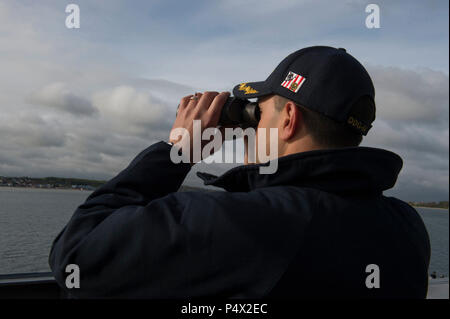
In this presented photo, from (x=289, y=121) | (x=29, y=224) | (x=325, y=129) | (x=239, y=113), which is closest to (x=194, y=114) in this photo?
(x=239, y=113)

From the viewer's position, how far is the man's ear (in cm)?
121

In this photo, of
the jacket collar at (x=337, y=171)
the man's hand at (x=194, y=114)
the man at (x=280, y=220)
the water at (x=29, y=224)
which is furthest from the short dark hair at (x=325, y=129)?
the water at (x=29, y=224)

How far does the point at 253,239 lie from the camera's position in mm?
938

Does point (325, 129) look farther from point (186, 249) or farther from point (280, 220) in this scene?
point (186, 249)

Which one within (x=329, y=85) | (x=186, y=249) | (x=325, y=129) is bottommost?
(x=186, y=249)

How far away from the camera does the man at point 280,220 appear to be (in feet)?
3.10

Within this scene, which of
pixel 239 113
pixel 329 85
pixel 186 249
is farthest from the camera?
pixel 239 113

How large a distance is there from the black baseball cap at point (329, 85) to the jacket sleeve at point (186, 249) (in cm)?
39

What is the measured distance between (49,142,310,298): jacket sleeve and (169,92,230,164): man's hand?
270mm

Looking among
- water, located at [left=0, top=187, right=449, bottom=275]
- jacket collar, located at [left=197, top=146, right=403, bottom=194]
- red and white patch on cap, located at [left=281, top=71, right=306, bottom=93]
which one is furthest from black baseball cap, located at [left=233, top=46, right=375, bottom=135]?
water, located at [left=0, top=187, right=449, bottom=275]

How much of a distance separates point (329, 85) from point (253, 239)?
1.86ft

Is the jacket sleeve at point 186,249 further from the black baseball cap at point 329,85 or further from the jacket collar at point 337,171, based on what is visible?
the black baseball cap at point 329,85

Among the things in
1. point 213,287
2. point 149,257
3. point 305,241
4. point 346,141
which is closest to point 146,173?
point 149,257
